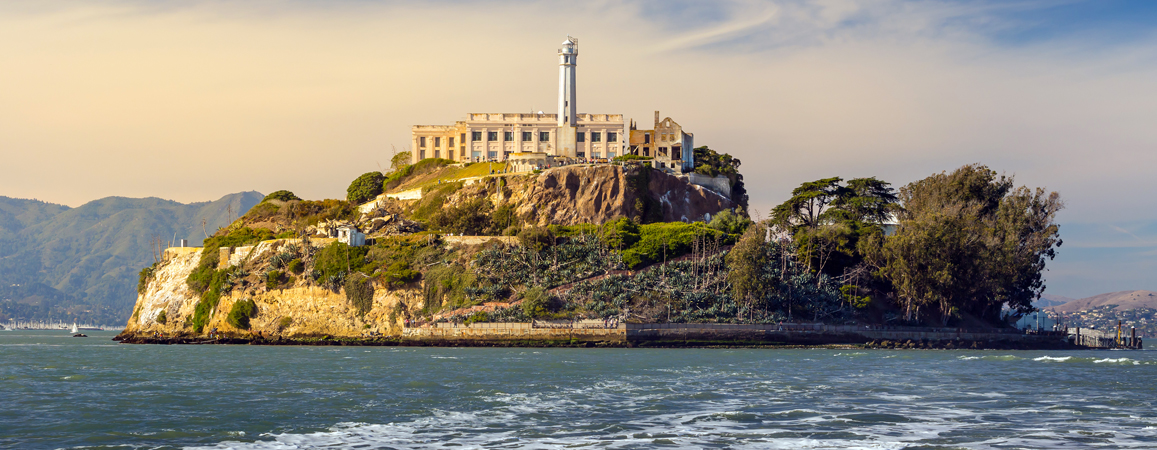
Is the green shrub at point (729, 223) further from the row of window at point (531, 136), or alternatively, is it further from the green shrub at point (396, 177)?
the green shrub at point (396, 177)

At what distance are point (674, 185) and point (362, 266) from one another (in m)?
32.6

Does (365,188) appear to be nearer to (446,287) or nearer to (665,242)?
(446,287)

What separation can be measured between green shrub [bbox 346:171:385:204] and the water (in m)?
59.1

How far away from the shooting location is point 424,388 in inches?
1517

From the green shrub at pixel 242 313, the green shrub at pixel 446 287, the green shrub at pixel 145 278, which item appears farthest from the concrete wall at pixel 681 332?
the green shrub at pixel 145 278

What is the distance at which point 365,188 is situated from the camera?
115 m

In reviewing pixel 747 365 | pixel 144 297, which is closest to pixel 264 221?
pixel 144 297

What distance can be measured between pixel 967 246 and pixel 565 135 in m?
45.9

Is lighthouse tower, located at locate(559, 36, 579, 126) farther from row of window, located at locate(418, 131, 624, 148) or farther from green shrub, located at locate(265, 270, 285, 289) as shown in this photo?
green shrub, located at locate(265, 270, 285, 289)

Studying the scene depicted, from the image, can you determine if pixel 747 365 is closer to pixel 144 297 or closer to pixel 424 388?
pixel 424 388

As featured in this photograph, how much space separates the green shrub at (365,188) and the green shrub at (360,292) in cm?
2724

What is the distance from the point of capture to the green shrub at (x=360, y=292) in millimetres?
86750

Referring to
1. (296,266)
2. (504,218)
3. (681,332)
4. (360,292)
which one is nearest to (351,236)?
(296,266)

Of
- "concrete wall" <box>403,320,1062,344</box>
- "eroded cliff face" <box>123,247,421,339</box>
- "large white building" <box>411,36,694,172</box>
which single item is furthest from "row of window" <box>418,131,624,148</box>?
"concrete wall" <box>403,320,1062,344</box>
